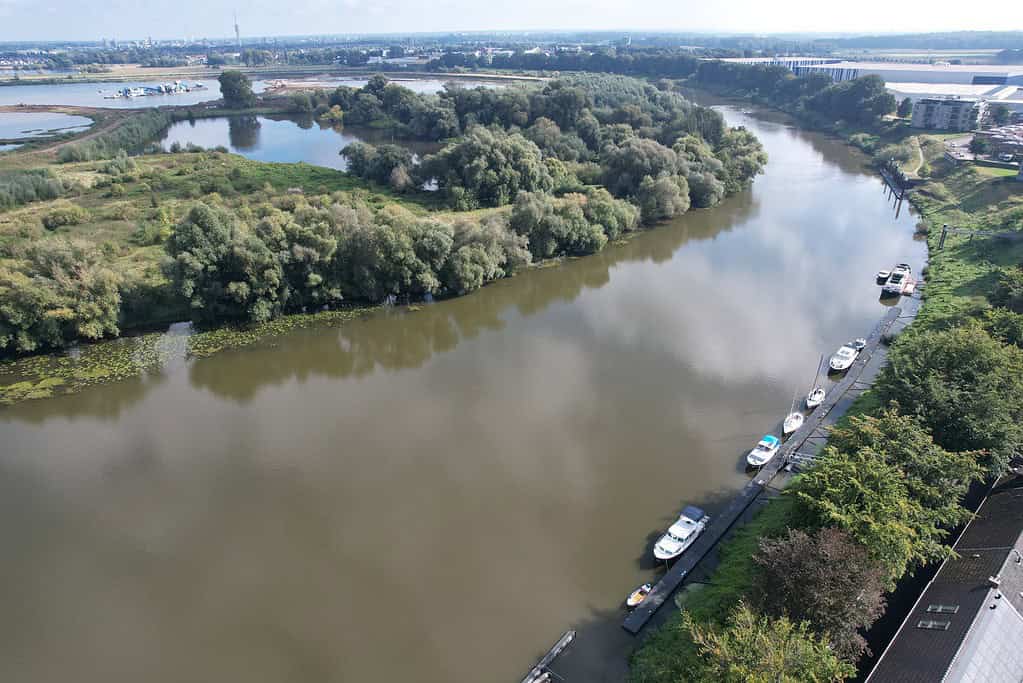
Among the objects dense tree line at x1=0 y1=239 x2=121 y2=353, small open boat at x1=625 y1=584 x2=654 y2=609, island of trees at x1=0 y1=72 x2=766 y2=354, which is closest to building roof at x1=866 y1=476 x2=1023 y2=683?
small open boat at x1=625 y1=584 x2=654 y2=609

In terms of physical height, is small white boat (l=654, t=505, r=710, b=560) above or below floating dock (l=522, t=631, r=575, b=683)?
above

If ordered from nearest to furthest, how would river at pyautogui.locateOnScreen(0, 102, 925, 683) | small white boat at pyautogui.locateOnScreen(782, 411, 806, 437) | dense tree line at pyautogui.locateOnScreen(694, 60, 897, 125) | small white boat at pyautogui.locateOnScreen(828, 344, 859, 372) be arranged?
river at pyautogui.locateOnScreen(0, 102, 925, 683) → small white boat at pyautogui.locateOnScreen(782, 411, 806, 437) → small white boat at pyautogui.locateOnScreen(828, 344, 859, 372) → dense tree line at pyautogui.locateOnScreen(694, 60, 897, 125)

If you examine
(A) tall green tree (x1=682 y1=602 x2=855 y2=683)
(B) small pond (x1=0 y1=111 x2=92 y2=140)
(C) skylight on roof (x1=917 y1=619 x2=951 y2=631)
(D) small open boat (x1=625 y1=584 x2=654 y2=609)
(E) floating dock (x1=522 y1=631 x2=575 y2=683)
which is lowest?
(E) floating dock (x1=522 y1=631 x2=575 y2=683)

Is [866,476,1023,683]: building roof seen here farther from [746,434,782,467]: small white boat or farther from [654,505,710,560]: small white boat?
[746,434,782,467]: small white boat

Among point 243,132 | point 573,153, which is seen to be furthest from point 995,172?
point 243,132

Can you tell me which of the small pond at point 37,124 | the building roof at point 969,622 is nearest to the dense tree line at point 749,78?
the building roof at point 969,622

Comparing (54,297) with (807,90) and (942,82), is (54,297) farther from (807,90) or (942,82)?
(942,82)

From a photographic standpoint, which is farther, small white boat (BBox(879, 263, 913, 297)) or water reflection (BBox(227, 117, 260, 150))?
water reflection (BBox(227, 117, 260, 150))

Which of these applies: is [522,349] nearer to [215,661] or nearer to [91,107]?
[215,661]
